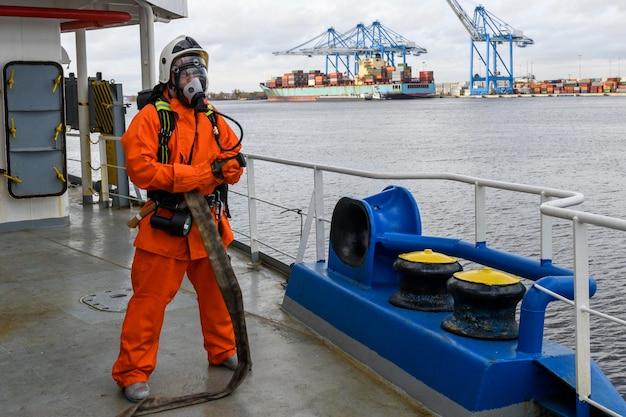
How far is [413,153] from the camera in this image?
41.8 metres

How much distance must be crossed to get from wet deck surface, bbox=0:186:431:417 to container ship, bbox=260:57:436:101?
509 feet

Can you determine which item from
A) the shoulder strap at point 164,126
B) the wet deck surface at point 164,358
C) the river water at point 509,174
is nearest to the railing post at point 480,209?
the wet deck surface at point 164,358

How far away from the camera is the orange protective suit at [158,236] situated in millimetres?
3795

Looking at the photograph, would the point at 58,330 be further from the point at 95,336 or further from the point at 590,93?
the point at 590,93

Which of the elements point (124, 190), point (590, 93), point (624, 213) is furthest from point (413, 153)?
point (590, 93)

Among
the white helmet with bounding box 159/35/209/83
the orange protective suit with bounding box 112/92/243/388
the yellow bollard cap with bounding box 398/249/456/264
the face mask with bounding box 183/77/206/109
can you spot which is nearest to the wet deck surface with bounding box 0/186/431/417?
the orange protective suit with bounding box 112/92/243/388

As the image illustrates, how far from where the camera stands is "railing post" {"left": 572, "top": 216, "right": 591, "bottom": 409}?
323cm

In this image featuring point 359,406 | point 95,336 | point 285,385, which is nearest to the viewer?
point 359,406

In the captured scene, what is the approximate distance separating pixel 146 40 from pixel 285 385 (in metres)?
6.28

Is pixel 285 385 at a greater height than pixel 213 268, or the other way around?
pixel 213 268

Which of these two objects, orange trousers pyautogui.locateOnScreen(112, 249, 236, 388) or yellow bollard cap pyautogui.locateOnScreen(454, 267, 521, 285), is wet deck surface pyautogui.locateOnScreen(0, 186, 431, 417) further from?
yellow bollard cap pyautogui.locateOnScreen(454, 267, 521, 285)

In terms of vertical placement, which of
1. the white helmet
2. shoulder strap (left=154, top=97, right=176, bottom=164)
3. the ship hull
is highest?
the ship hull

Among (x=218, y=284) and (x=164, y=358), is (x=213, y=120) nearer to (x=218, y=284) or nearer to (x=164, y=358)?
(x=218, y=284)

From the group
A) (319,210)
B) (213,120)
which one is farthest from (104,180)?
(213,120)
